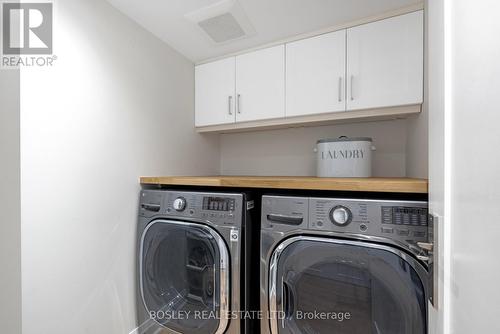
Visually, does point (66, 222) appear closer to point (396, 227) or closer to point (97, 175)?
point (97, 175)

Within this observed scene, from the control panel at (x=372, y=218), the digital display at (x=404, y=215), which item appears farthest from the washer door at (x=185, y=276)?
the digital display at (x=404, y=215)

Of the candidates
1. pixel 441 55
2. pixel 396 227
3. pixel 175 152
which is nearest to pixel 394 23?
pixel 441 55

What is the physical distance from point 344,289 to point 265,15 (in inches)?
59.3

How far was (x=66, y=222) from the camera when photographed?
41.0 inches

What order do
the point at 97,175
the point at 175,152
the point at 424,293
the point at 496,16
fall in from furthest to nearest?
the point at 175,152
the point at 97,175
the point at 424,293
the point at 496,16

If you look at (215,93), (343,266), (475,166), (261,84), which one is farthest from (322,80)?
(475,166)

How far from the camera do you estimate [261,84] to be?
65.2 inches

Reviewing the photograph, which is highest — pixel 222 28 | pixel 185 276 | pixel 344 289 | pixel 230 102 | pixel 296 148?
pixel 222 28

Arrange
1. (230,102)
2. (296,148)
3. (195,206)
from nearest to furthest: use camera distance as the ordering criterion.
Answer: (195,206) → (230,102) → (296,148)

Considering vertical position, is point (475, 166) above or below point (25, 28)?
below

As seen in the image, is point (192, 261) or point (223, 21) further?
point (223, 21)

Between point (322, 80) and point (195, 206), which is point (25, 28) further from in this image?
point (322, 80)

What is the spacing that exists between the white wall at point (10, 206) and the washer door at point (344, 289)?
106 centimetres

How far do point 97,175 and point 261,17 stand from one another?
130cm
